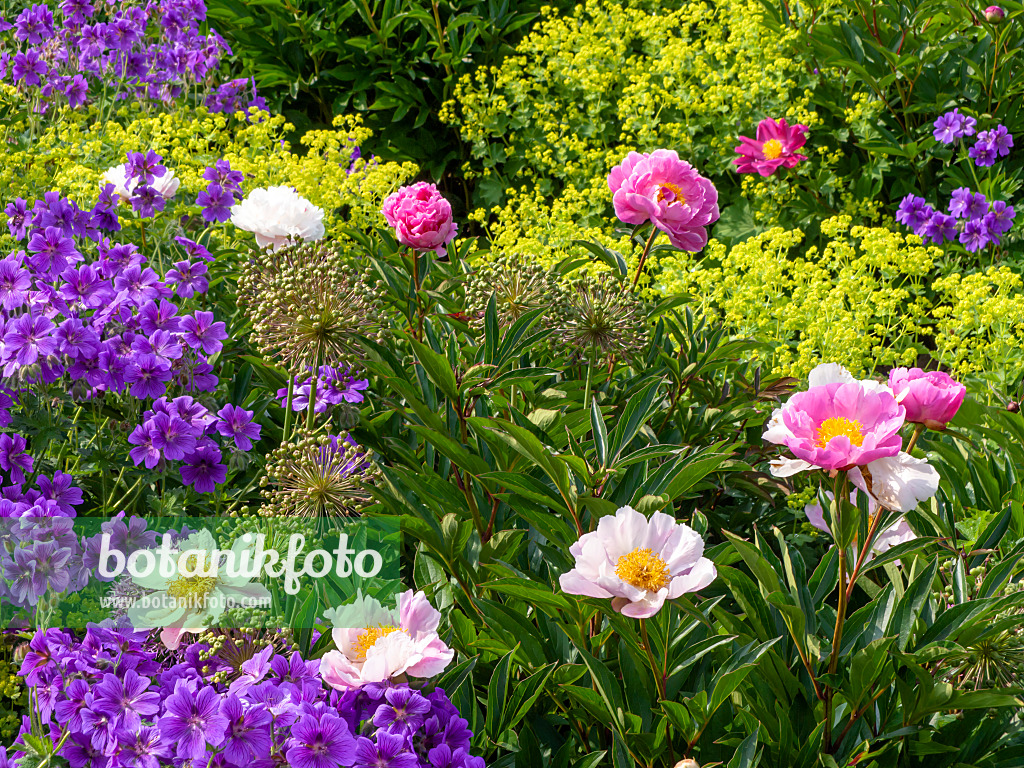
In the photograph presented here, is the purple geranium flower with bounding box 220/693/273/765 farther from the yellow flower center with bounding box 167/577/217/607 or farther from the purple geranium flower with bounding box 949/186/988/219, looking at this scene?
the purple geranium flower with bounding box 949/186/988/219

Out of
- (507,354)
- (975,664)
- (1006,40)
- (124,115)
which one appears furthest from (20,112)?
(1006,40)

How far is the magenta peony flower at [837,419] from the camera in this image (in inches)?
46.7

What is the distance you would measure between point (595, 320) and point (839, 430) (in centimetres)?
82

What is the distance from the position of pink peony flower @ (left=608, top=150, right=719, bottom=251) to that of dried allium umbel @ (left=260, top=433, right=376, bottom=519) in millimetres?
931

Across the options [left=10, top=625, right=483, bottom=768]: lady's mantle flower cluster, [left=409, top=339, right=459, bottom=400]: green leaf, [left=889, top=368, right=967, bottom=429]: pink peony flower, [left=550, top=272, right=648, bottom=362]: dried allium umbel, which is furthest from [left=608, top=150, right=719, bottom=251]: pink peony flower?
[left=10, top=625, right=483, bottom=768]: lady's mantle flower cluster

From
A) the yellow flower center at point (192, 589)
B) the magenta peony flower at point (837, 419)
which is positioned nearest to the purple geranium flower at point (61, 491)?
the yellow flower center at point (192, 589)

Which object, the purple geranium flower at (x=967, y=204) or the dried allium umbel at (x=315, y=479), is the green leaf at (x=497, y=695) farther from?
the purple geranium flower at (x=967, y=204)

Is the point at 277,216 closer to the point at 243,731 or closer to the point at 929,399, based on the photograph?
the point at 243,731

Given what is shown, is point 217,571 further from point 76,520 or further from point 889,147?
point 889,147

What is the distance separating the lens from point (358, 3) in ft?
16.0

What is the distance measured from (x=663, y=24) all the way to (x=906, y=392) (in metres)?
3.60

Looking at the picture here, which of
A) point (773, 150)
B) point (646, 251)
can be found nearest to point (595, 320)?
point (646, 251)

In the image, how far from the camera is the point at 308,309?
1.69 m

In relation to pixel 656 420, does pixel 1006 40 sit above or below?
above
